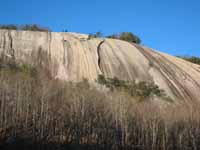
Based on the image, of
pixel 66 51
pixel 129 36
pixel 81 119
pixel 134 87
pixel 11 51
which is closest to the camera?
pixel 81 119

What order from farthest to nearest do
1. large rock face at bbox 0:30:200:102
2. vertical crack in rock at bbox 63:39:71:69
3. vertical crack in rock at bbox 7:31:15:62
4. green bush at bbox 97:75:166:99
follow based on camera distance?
vertical crack in rock at bbox 63:39:71:69, large rock face at bbox 0:30:200:102, vertical crack in rock at bbox 7:31:15:62, green bush at bbox 97:75:166:99

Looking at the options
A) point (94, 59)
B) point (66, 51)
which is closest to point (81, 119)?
point (94, 59)

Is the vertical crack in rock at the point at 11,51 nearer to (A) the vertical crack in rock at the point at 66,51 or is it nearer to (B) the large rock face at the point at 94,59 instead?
(B) the large rock face at the point at 94,59

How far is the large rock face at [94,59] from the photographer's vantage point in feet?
119

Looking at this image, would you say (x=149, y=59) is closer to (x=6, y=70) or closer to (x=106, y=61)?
(x=106, y=61)

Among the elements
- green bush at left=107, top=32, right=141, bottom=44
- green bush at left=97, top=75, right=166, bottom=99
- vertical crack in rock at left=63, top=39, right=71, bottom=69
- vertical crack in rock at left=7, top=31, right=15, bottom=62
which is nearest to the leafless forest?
green bush at left=97, top=75, right=166, bottom=99

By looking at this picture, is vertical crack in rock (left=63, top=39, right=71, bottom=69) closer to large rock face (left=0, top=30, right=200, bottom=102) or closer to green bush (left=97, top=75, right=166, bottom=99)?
large rock face (left=0, top=30, right=200, bottom=102)

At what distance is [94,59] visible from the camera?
37.4 meters

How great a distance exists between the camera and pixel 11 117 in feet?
90.6

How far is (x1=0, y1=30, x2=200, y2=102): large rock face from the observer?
1426 inches

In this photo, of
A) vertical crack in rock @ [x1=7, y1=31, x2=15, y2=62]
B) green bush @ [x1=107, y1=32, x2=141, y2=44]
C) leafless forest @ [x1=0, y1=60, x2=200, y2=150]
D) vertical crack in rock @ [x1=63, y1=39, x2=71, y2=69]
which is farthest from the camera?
green bush @ [x1=107, y1=32, x2=141, y2=44]

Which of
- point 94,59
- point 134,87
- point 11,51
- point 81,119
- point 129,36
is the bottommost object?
point 81,119

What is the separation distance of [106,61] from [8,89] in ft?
37.8

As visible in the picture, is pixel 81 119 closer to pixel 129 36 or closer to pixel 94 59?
pixel 94 59
